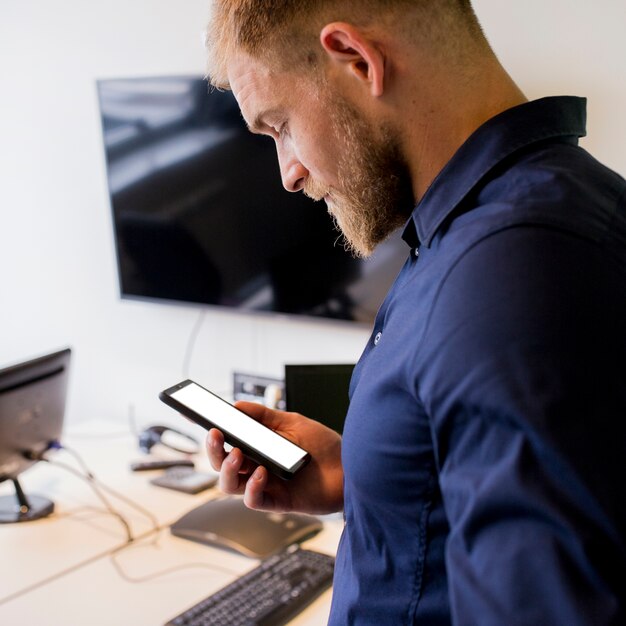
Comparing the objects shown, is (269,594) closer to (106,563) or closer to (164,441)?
(106,563)

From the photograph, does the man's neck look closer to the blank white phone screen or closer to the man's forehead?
the man's forehead

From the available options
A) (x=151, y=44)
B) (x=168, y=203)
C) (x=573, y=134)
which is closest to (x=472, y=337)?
(x=573, y=134)

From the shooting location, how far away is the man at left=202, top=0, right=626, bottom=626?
0.50 meters

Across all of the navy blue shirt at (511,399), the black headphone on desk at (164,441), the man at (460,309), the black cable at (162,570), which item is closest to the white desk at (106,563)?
the black cable at (162,570)

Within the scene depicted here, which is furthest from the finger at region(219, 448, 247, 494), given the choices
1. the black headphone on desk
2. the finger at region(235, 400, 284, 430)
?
the black headphone on desk

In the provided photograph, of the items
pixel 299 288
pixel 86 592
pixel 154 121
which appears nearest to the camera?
pixel 86 592

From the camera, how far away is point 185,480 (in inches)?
72.3

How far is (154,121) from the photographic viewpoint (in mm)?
2051

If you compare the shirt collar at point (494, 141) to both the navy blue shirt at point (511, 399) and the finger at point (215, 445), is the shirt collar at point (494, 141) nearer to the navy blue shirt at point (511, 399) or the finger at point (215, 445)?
the navy blue shirt at point (511, 399)

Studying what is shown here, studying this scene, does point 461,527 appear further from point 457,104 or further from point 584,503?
point 457,104

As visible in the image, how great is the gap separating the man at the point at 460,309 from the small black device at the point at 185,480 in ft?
3.43

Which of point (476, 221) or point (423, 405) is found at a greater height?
point (476, 221)

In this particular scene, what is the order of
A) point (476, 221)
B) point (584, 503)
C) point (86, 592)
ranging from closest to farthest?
point (584, 503)
point (476, 221)
point (86, 592)

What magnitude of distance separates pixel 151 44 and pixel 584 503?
2.01 meters
